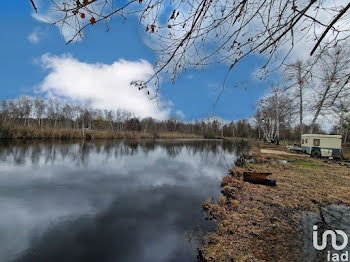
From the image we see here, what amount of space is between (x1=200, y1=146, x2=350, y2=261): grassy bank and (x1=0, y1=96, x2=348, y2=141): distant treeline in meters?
14.8

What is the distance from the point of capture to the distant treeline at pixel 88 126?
2842 centimetres

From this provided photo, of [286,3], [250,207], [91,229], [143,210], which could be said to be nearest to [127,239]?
[91,229]

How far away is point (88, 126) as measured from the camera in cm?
5709

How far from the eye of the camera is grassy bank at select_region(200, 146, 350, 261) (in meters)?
3.12

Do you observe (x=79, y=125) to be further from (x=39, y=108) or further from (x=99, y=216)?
(x=99, y=216)

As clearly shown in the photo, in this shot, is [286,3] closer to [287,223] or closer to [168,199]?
[287,223]

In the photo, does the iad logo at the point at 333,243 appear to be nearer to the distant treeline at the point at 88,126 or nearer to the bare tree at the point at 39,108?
the distant treeline at the point at 88,126

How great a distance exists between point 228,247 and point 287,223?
1913 mm

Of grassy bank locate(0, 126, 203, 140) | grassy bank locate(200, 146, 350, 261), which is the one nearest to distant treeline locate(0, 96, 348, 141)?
grassy bank locate(0, 126, 203, 140)

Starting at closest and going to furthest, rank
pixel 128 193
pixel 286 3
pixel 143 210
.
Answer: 1. pixel 286 3
2. pixel 143 210
3. pixel 128 193

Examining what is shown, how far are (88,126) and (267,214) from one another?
61.7 m

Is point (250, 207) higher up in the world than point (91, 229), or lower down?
higher up

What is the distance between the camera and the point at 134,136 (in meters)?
44.1

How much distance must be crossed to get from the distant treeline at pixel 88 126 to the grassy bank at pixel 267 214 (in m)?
14.8
